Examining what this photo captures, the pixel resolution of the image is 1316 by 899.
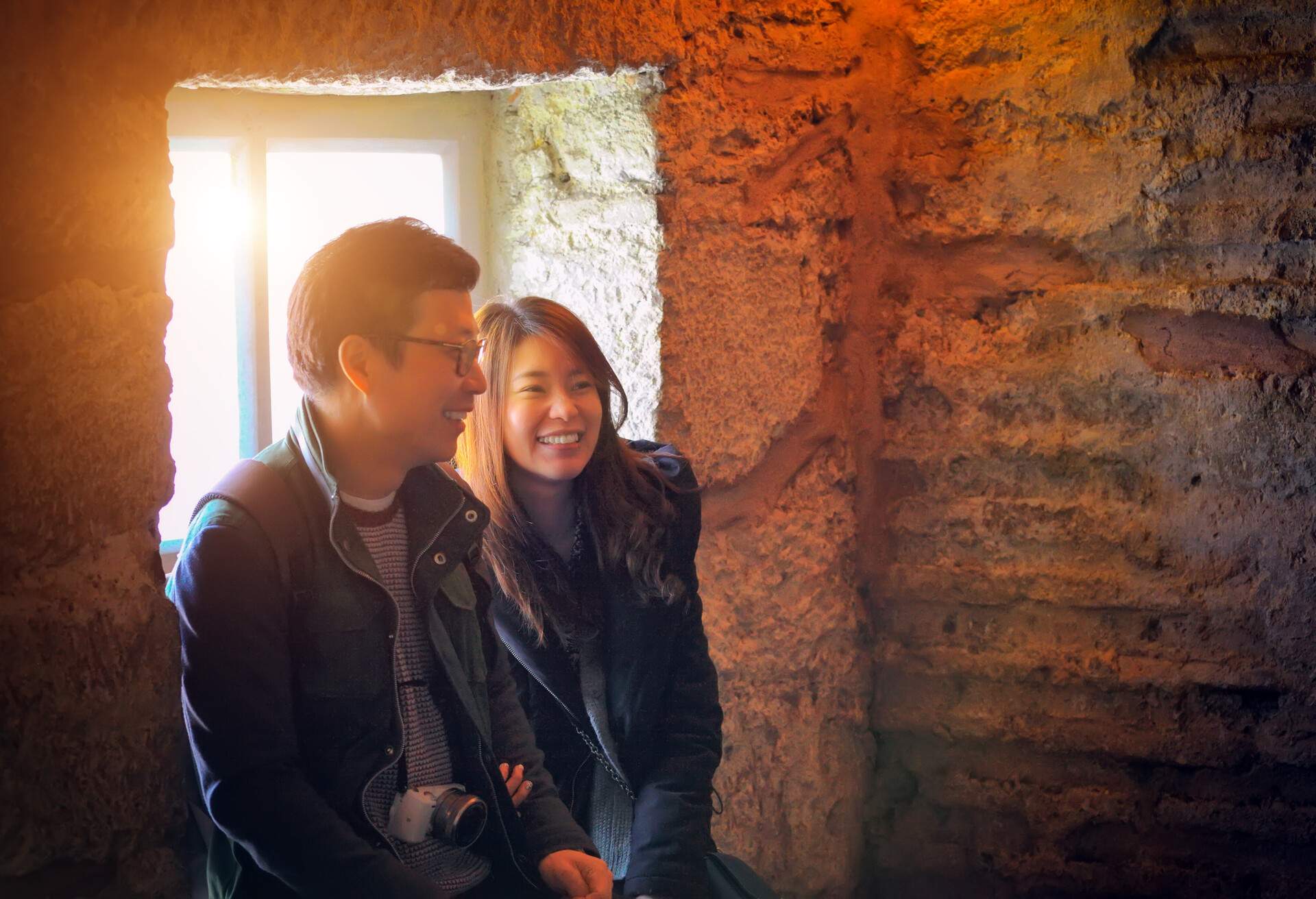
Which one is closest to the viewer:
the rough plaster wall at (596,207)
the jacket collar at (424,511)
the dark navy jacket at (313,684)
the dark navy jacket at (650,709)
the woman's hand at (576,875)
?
the dark navy jacket at (313,684)

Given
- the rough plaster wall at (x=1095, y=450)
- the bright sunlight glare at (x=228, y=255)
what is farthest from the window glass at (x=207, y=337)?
the rough plaster wall at (x=1095, y=450)

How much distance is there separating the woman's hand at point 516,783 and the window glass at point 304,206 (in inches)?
30.8

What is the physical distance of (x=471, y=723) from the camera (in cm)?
141

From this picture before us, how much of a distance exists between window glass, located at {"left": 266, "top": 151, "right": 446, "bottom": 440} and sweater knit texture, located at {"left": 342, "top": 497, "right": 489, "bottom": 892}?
64 cm

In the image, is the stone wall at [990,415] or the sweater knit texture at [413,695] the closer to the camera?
the sweater knit texture at [413,695]

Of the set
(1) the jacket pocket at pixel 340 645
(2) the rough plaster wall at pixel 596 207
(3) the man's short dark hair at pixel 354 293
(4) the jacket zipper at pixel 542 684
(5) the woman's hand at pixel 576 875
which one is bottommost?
(5) the woman's hand at pixel 576 875

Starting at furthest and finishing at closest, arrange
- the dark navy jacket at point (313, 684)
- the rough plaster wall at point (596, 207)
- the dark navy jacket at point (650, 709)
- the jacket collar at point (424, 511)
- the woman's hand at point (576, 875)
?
the rough plaster wall at point (596, 207), the dark navy jacket at point (650, 709), the woman's hand at point (576, 875), the jacket collar at point (424, 511), the dark navy jacket at point (313, 684)

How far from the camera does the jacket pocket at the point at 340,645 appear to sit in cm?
129

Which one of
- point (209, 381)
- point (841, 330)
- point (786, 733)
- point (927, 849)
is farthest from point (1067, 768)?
point (209, 381)

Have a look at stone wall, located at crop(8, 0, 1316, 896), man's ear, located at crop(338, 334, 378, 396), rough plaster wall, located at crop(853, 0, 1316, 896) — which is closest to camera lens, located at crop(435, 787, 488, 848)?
man's ear, located at crop(338, 334, 378, 396)

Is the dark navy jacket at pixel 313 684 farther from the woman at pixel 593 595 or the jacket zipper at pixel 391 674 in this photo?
the woman at pixel 593 595

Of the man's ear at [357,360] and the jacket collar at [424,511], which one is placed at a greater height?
the man's ear at [357,360]

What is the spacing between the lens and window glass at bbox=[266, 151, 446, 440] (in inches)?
77.9

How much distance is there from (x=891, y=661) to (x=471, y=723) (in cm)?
116
